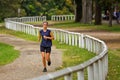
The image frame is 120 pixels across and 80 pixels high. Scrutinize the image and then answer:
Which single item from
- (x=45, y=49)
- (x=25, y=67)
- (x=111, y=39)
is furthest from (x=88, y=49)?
(x=111, y=39)

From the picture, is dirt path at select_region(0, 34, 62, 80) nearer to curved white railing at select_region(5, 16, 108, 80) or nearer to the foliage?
curved white railing at select_region(5, 16, 108, 80)

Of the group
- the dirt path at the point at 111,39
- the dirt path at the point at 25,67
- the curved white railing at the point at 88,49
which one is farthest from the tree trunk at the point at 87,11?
the dirt path at the point at 25,67

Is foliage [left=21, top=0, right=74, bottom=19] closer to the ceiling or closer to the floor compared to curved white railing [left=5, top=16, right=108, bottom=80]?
closer to the floor

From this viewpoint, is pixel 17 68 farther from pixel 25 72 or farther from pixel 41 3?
pixel 41 3

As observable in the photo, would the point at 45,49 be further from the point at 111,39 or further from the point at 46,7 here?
the point at 46,7

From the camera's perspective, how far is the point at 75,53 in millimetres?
23734

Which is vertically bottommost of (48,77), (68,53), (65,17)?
(65,17)

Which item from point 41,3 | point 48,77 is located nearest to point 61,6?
point 41,3

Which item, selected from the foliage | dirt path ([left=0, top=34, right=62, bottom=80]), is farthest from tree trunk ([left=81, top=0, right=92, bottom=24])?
dirt path ([left=0, top=34, right=62, bottom=80])

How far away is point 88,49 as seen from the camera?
24484 mm

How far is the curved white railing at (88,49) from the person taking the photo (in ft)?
26.4

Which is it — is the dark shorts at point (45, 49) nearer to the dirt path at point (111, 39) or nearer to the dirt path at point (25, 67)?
the dirt path at point (25, 67)

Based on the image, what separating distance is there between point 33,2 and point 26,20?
22955 mm

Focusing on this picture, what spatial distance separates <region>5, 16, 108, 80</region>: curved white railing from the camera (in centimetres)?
806
